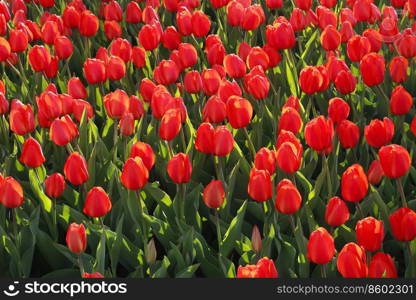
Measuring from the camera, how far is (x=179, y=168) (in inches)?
108

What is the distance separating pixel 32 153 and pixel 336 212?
1.02m

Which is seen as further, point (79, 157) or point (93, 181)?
point (93, 181)

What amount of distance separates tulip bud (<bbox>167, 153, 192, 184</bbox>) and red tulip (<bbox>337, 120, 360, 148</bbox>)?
23.1 inches

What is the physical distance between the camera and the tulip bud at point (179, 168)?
8.97 ft

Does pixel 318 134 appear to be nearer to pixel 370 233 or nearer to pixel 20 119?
pixel 370 233

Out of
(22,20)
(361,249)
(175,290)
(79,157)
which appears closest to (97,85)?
(22,20)

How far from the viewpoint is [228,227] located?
284 centimetres

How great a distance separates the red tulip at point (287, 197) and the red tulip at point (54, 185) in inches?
28.5

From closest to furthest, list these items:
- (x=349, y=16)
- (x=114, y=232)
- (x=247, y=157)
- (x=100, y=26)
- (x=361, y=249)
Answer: (x=361, y=249) < (x=114, y=232) < (x=247, y=157) < (x=349, y=16) < (x=100, y=26)

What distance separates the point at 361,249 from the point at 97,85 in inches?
75.1

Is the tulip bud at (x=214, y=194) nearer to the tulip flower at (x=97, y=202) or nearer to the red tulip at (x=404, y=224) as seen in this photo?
the tulip flower at (x=97, y=202)

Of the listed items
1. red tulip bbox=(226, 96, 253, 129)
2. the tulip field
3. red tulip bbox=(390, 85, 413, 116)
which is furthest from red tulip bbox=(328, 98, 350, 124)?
red tulip bbox=(226, 96, 253, 129)

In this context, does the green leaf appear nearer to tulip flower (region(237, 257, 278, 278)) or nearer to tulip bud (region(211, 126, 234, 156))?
tulip bud (region(211, 126, 234, 156))

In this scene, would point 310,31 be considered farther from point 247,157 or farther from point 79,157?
point 79,157
